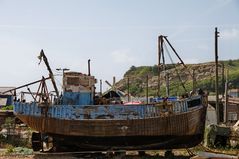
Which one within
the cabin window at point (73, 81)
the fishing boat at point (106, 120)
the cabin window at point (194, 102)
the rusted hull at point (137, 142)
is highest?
the cabin window at point (73, 81)

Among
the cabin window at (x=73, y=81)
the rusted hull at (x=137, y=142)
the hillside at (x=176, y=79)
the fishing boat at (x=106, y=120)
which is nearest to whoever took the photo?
the fishing boat at (x=106, y=120)

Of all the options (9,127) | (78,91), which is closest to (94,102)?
(78,91)

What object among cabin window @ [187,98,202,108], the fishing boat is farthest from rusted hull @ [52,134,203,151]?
cabin window @ [187,98,202,108]

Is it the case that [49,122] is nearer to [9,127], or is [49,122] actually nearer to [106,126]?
[106,126]

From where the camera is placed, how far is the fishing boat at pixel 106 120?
20422 mm

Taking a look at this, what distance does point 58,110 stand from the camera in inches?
845

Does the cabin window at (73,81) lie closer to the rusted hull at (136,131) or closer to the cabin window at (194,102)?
the rusted hull at (136,131)

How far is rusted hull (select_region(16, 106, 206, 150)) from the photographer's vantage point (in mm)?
20469

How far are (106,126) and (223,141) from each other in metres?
6.51

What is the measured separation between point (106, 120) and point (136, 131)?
5.51 ft

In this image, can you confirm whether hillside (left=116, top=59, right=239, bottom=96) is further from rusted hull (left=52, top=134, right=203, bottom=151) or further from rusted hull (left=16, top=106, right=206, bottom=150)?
rusted hull (left=16, top=106, right=206, bottom=150)

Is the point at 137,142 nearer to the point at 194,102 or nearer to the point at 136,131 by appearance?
the point at 136,131

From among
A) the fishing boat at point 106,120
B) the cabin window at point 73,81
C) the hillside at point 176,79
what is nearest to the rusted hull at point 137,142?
the fishing boat at point 106,120

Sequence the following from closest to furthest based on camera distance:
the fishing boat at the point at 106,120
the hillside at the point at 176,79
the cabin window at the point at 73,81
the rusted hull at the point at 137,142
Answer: the fishing boat at the point at 106,120, the rusted hull at the point at 137,142, the cabin window at the point at 73,81, the hillside at the point at 176,79
